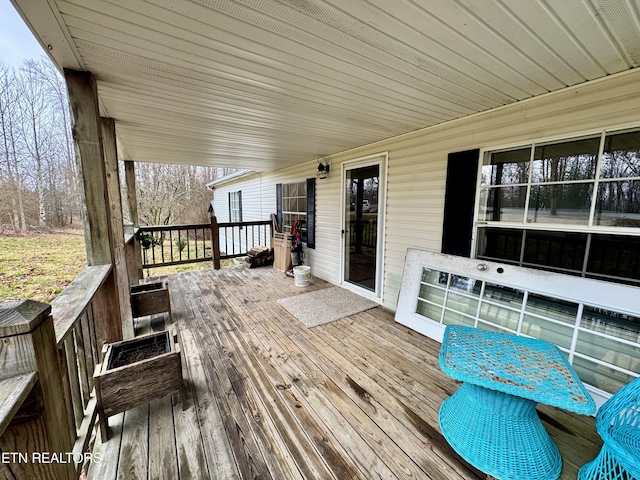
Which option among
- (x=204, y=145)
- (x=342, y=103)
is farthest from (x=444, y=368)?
(x=204, y=145)

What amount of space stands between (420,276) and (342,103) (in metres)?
2.16

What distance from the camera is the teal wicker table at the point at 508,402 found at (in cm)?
139

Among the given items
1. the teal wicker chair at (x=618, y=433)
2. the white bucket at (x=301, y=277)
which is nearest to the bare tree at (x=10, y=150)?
the white bucket at (x=301, y=277)

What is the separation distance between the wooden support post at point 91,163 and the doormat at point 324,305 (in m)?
2.26

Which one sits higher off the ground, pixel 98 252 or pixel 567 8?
pixel 567 8

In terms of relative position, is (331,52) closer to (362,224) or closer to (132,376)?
(132,376)

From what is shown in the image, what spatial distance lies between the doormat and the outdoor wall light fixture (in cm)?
221

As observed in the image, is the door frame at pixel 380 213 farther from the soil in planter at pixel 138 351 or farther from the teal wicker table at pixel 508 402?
the soil in planter at pixel 138 351

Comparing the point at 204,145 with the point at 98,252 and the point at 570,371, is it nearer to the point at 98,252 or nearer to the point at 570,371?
the point at 98,252

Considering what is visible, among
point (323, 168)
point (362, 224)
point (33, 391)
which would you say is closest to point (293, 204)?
point (323, 168)

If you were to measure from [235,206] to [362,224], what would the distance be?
25.0 feet

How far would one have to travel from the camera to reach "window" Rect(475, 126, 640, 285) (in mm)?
1917

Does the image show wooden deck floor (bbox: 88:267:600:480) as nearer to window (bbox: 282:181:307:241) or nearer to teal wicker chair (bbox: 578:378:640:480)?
teal wicker chair (bbox: 578:378:640:480)

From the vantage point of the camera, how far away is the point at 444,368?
61.1 inches
